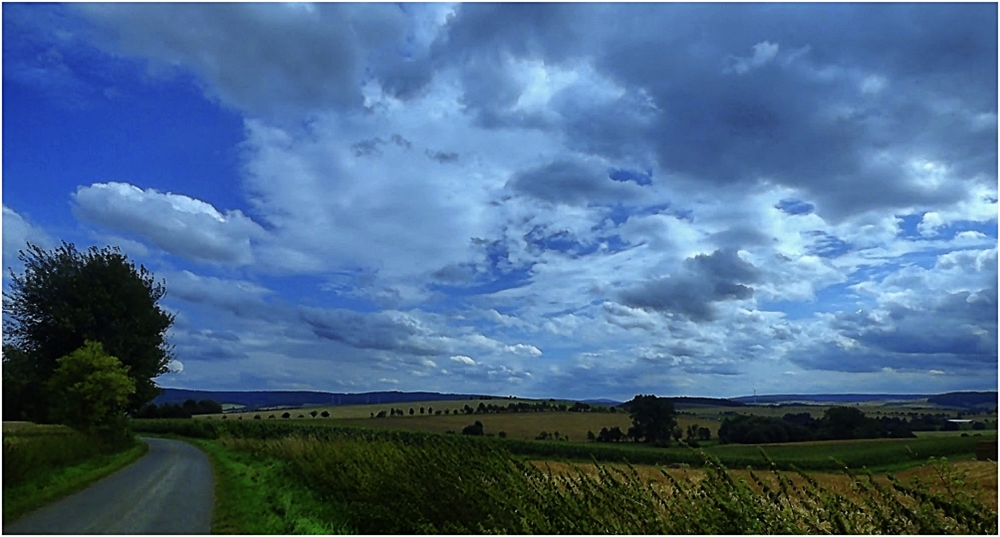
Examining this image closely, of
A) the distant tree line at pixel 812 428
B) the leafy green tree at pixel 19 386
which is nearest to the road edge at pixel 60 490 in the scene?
the leafy green tree at pixel 19 386

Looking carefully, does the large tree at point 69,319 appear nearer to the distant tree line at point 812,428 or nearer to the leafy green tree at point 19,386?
the leafy green tree at point 19,386

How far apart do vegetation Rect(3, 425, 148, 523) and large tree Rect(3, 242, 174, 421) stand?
680 cm

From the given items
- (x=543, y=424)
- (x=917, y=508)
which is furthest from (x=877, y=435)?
(x=917, y=508)

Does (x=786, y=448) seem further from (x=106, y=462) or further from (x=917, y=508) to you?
(x=106, y=462)

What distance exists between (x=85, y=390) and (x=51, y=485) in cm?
1219

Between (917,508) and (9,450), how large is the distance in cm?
2022

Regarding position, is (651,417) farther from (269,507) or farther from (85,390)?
(269,507)

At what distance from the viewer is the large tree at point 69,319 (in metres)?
36.4

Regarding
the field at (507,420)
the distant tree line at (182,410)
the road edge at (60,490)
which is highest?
the distant tree line at (182,410)

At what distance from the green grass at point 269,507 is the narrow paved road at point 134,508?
1.29 ft

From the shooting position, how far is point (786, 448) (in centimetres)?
3038

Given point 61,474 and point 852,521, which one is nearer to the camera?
point 852,521

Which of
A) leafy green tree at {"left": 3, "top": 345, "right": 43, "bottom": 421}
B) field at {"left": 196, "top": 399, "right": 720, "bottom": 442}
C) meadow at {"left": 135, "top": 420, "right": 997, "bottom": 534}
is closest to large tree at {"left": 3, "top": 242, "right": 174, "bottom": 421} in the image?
leafy green tree at {"left": 3, "top": 345, "right": 43, "bottom": 421}

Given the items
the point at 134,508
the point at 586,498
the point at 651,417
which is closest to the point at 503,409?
the point at 651,417
